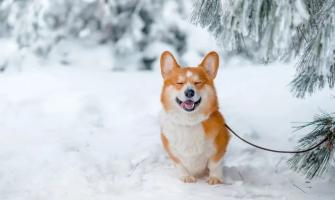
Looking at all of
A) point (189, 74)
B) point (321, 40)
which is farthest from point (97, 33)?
point (321, 40)

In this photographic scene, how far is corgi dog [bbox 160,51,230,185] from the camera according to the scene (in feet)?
8.20

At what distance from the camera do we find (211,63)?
2596mm

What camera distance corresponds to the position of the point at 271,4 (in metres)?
1.84

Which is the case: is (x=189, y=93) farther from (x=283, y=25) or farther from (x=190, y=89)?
(x=283, y=25)

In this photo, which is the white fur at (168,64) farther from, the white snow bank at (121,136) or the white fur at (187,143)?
the white snow bank at (121,136)

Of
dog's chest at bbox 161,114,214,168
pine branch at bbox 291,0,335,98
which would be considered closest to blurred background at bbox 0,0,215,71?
dog's chest at bbox 161,114,214,168

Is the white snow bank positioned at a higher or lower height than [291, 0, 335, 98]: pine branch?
lower

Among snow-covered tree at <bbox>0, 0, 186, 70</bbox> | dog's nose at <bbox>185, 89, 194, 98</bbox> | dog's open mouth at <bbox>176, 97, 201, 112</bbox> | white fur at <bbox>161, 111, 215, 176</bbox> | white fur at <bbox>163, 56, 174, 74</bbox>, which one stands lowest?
white fur at <bbox>161, 111, 215, 176</bbox>

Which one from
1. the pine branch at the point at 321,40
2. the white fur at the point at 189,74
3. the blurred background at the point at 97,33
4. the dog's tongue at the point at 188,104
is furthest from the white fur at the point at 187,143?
the blurred background at the point at 97,33

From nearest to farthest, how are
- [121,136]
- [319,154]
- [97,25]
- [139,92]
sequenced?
[319,154]
[121,136]
[139,92]
[97,25]

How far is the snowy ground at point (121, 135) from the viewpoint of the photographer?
260 cm

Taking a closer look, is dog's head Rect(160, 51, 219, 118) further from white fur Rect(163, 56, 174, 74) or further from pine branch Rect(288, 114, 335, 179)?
→ pine branch Rect(288, 114, 335, 179)

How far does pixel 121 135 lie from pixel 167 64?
3.22ft

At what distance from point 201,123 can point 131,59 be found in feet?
8.88
